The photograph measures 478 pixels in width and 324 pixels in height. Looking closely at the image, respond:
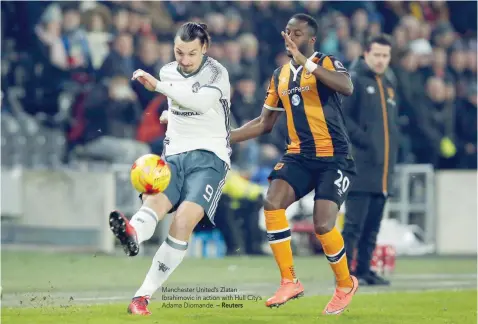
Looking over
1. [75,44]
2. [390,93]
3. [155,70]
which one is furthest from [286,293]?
[75,44]

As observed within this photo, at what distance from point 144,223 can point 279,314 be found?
158cm

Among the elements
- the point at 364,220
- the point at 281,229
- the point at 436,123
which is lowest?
the point at 364,220

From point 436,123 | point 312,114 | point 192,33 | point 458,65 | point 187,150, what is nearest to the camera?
point 192,33

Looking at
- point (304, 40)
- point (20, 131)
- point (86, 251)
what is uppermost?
point (304, 40)

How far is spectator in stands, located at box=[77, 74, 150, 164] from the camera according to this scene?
18469 mm

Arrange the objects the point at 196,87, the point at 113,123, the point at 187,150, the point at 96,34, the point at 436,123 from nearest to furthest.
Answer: the point at 196,87 → the point at 187,150 → the point at 113,123 → the point at 96,34 → the point at 436,123

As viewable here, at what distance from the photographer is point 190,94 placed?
32.8 ft

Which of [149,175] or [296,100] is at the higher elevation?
[296,100]

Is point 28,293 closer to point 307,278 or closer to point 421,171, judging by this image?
point 307,278

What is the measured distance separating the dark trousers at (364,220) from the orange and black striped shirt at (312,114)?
9.44 ft

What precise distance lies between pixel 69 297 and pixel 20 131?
275 inches

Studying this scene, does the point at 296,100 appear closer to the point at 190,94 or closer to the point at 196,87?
the point at 196,87

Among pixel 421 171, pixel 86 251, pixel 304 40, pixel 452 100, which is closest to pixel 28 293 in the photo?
pixel 304 40

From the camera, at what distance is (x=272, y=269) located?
15969mm
